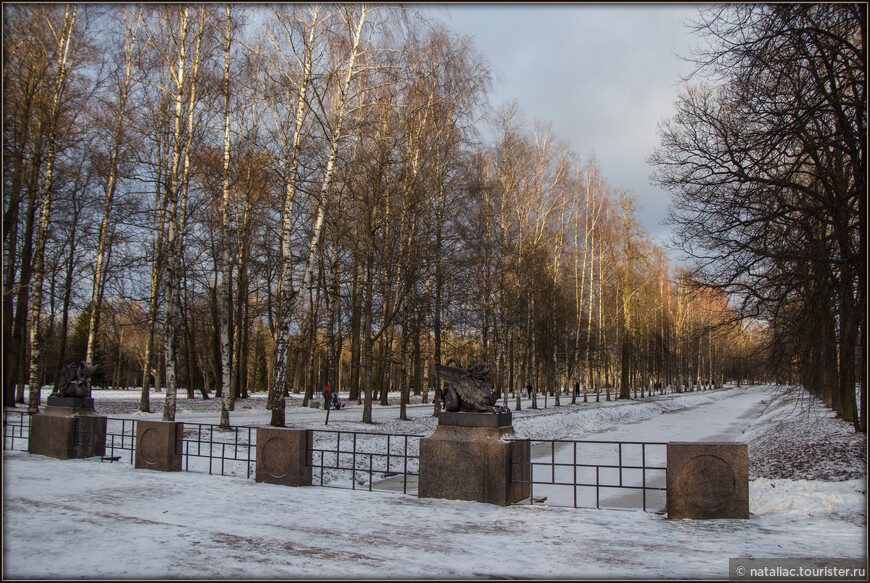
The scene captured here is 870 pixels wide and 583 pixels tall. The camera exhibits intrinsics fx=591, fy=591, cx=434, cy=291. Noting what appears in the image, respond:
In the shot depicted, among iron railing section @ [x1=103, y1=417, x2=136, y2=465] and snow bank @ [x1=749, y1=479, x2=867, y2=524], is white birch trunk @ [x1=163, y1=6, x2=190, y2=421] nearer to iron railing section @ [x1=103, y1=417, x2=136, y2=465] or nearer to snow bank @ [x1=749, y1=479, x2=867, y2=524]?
iron railing section @ [x1=103, y1=417, x2=136, y2=465]

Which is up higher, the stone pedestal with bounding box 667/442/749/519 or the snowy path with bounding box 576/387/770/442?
the stone pedestal with bounding box 667/442/749/519

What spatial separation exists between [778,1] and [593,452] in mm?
13165

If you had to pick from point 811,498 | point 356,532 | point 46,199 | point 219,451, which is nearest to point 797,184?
point 811,498

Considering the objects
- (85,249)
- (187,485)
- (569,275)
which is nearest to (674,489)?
(187,485)

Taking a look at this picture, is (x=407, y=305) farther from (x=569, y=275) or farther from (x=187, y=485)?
(x=569, y=275)

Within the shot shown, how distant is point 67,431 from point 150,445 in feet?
8.42

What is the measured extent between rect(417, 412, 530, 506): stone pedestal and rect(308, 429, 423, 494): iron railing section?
7.97 feet

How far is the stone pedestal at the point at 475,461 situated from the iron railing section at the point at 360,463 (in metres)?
2.43

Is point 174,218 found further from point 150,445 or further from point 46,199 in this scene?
point 150,445

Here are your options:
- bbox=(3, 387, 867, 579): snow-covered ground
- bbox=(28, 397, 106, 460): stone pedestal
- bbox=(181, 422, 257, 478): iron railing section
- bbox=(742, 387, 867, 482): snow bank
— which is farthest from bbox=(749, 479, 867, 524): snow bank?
bbox=(28, 397, 106, 460): stone pedestal

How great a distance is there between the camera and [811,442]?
1454 cm

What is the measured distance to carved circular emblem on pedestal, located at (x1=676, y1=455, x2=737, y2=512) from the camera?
291 inches

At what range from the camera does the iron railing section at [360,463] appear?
39.5ft

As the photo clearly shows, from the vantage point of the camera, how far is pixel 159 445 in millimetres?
11016
